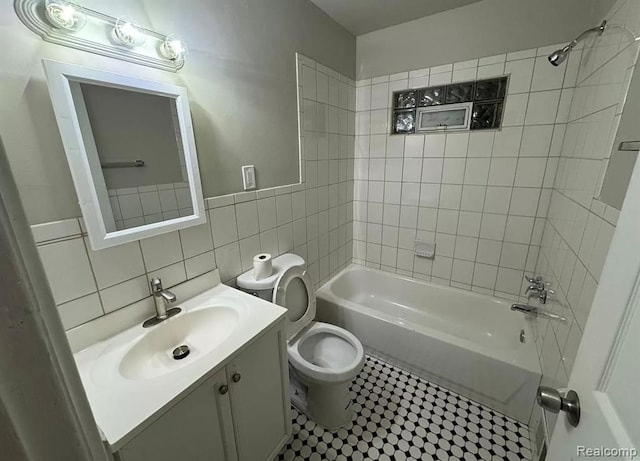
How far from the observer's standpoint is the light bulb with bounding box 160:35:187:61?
99 cm

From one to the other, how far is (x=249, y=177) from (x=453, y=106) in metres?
1.53

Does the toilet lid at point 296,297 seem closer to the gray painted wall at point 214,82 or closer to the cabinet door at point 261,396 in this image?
the cabinet door at point 261,396

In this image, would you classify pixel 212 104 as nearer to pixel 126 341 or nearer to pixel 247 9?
pixel 247 9

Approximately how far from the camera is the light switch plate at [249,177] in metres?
1.39

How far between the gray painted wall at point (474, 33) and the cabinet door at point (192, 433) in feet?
7.44

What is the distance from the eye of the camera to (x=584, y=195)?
1104mm

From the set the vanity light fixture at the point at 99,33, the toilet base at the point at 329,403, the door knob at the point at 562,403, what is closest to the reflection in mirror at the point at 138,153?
the vanity light fixture at the point at 99,33

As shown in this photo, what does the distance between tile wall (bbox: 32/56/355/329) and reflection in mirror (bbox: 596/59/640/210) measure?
4.60ft

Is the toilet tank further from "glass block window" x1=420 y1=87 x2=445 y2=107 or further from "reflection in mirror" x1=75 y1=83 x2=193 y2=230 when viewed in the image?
"glass block window" x1=420 y1=87 x2=445 y2=107

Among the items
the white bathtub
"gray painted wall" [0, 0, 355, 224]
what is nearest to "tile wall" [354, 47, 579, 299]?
the white bathtub

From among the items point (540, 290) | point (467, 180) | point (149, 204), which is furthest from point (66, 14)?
point (540, 290)

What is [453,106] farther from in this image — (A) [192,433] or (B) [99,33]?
(A) [192,433]

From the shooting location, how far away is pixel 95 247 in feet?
2.89

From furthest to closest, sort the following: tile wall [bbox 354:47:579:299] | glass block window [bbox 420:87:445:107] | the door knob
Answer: glass block window [bbox 420:87:445:107] < tile wall [bbox 354:47:579:299] < the door knob
